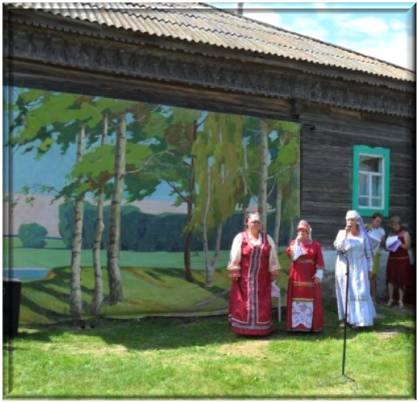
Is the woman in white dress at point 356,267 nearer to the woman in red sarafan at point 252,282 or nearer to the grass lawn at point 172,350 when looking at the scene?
the grass lawn at point 172,350

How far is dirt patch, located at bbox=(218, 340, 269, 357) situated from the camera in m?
6.57

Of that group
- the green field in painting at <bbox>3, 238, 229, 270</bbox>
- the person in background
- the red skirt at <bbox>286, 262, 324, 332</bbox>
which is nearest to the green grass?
the red skirt at <bbox>286, 262, 324, 332</bbox>

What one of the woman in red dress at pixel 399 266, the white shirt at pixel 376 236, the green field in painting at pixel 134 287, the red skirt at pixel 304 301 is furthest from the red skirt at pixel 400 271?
the red skirt at pixel 304 301

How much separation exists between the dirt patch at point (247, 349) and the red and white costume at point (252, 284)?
27cm

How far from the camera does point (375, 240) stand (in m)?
→ 10.0

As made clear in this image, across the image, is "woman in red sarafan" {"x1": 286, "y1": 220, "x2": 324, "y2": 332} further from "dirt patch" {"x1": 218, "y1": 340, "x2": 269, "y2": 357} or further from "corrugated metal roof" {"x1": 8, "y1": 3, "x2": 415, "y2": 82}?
"corrugated metal roof" {"x1": 8, "y1": 3, "x2": 415, "y2": 82}

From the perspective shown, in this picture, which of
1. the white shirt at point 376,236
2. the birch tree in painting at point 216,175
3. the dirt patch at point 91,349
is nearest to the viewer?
the dirt patch at point 91,349

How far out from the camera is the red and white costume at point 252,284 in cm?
732

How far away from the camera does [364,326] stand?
7.78 meters

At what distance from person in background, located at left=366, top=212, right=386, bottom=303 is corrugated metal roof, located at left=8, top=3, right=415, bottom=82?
2480mm

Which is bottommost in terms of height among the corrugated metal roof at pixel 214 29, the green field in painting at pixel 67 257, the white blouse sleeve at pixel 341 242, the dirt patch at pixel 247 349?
the dirt patch at pixel 247 349

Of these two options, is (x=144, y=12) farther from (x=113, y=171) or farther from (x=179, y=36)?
(x=113, y=171)

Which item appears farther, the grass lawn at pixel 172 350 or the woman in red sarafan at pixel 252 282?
the woman in red sarafan at pixel 252 282

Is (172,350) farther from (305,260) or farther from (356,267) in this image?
(356,267)
